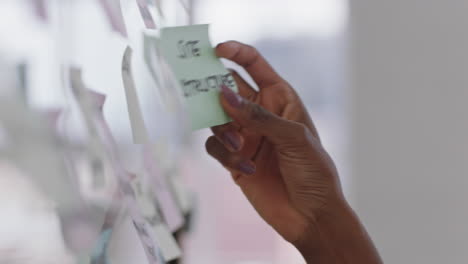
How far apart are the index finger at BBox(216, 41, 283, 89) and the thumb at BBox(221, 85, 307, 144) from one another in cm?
10

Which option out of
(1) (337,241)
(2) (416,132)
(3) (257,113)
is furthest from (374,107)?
(3) (257,113)

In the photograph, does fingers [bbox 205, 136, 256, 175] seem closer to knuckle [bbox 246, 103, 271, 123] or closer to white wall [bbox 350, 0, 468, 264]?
knuckle [bbox 246, 103, 271, 123]

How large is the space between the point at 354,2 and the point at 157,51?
146 cm

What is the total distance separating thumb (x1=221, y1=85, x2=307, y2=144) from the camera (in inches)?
28.8

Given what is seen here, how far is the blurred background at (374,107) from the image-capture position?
1.82m

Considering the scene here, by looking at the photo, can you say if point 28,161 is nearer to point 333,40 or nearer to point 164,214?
point 164,214

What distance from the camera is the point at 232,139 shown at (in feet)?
2.91

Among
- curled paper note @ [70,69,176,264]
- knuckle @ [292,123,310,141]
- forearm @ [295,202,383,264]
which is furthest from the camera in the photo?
Answer: forearm @ [295,202,383,264]

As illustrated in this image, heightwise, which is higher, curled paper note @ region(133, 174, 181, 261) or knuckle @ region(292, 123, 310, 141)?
knuckle @ region(292, 123, 310, 141)

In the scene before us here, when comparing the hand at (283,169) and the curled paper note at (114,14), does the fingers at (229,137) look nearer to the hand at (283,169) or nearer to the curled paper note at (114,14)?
the hand at (283,169)

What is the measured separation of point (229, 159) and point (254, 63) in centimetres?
15

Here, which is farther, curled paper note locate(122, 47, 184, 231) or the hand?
the hand

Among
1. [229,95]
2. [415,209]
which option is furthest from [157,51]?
[415,209]

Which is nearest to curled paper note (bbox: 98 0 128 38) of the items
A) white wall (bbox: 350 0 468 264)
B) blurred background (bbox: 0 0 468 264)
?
blurred background (bbox: 0 0 468 264)
